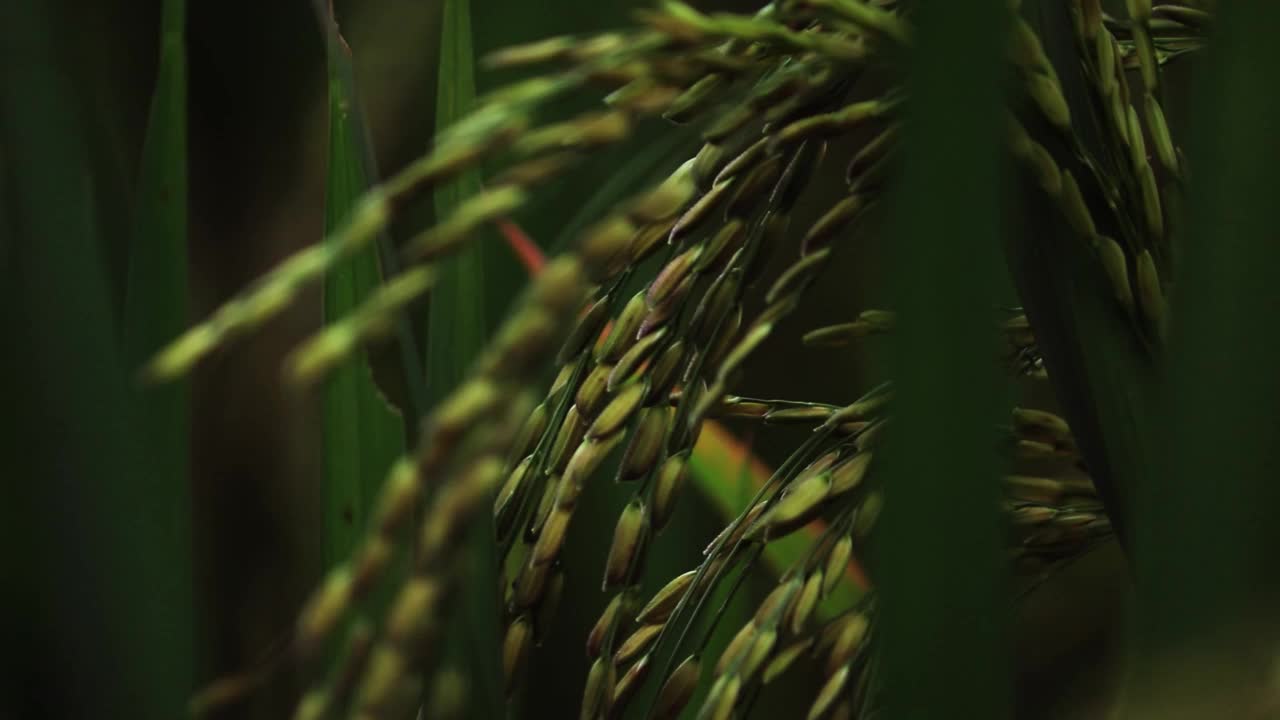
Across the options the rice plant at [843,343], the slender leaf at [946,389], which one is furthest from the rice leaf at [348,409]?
the slender leaf at [946,389]

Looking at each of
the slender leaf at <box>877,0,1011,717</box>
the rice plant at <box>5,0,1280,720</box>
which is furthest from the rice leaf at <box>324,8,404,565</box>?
the slender leaf at <box>877,0,1011,717</box>

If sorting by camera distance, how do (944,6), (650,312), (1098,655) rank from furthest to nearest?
(1098,655)
(650,312)
(944,6)

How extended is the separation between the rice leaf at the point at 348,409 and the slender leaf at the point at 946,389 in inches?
10.3

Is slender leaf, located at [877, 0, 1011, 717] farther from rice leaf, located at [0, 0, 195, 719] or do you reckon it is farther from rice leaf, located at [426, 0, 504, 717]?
rice leaf, located at [0, 0, 195, 719]

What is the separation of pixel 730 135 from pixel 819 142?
0.19ft

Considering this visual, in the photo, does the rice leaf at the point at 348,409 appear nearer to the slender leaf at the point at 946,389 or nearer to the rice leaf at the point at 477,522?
the rice leaf at the point at 477,522

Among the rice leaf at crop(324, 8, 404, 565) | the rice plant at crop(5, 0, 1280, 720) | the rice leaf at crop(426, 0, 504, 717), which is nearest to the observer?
the rice plant at crop(5, 0, 1280, 720)

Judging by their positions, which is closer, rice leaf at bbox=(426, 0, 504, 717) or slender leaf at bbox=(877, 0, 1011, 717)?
slender leaf at bbox=(877, 0, 1011, 717)

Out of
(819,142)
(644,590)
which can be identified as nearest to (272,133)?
(644,590)

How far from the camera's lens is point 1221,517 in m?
0.27

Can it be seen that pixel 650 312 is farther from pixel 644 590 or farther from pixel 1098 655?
pixel 1098 655

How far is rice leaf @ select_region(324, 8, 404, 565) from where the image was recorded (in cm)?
49

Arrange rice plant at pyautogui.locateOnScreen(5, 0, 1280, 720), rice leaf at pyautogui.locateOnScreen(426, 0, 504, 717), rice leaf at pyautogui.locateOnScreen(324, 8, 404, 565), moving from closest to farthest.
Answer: rice plant at pyautogui.locateOnScreen(5, 0, 1280, 720)
rice leaf at pyautogui.locateOnScreen(426, 0, 504, 717)
rice leaf at pyautogui.locateOnScreen(324, 8, 404, 565)

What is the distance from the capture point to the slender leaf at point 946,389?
0.88 ft
